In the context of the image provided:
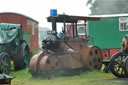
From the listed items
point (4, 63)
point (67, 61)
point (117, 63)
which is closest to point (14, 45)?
point (4, 63)

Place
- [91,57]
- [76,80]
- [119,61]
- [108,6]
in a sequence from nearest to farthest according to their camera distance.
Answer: [76,80] < [119,61] < [91,57] < [108,6]

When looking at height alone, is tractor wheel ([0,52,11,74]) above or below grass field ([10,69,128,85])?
above

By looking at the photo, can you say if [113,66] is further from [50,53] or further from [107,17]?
[107,17]

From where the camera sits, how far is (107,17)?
66.5ft

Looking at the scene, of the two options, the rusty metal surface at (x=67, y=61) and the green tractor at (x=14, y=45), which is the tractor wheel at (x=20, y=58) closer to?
the green tractor at (x=14, y=45)

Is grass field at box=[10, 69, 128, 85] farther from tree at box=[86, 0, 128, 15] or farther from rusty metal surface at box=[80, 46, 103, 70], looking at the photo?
tree at box=[86, 0, 128, 15]

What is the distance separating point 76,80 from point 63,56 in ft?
5.50

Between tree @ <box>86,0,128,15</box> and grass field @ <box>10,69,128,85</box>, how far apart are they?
2943 cm

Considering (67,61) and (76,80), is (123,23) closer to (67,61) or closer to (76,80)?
(67,61)

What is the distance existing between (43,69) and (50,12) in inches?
95.7

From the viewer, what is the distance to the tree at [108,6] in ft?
133

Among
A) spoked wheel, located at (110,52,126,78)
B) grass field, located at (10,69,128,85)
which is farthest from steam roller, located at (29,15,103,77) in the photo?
spoked wheel, located at (110,52,126,78)

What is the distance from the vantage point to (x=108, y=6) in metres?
43.3

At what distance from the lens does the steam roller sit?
10.7 meters
